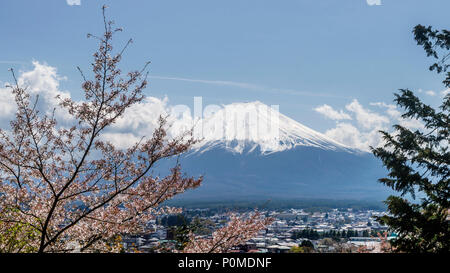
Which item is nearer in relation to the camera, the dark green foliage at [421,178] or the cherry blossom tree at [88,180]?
the cherry blossom tree at [88,180]

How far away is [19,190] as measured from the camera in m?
4.88

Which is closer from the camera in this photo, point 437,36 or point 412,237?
point 412,237

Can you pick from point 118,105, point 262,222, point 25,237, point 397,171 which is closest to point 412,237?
point 397,171

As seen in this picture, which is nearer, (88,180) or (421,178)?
(88,180)

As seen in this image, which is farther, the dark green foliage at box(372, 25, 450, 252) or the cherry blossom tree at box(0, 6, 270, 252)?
the dark green foliage at box(372, 25, 450, 252)
